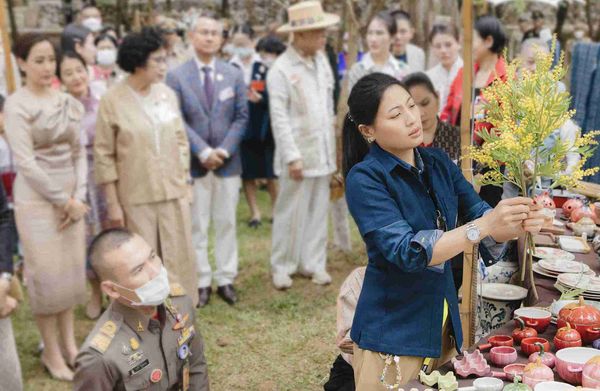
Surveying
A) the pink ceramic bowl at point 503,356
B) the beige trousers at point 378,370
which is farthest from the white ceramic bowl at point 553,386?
the beige trousers at point 378,370

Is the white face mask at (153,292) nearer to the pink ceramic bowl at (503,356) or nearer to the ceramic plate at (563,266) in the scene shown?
the pink ceramic bowl at (503,356)

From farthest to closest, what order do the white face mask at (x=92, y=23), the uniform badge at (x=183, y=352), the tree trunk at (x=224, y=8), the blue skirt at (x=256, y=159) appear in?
the tree trunk at (x=224, y=8)
the white face mask at (x=92, y=23)
the blue skirt at (x=256, y=159)
the uniform badge at (x=183, y=352)

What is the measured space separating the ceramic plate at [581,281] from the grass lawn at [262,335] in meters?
1.61

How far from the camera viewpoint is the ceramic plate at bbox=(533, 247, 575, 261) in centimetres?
279

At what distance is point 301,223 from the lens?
5199 millimetres

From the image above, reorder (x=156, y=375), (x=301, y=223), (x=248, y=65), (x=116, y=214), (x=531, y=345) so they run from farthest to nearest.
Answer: (x=248, y=65), (x=301, y=223), (x=116, y=214), (x=156, y=375), (x=531, y=345)

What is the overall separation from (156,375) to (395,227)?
109 cm

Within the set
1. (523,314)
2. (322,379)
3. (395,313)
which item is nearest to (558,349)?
(523,314)

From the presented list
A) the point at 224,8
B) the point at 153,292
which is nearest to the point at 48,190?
the point at 153,292

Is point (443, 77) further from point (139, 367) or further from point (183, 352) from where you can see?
point (139, 367)

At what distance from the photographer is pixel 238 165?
492 cm

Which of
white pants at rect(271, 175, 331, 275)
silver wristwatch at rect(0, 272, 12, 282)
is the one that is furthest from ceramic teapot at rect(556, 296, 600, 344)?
white pants at rect(271, 175, 331, 275)

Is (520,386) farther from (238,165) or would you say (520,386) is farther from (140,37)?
(238,165)

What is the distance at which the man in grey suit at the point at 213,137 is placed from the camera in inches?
184
